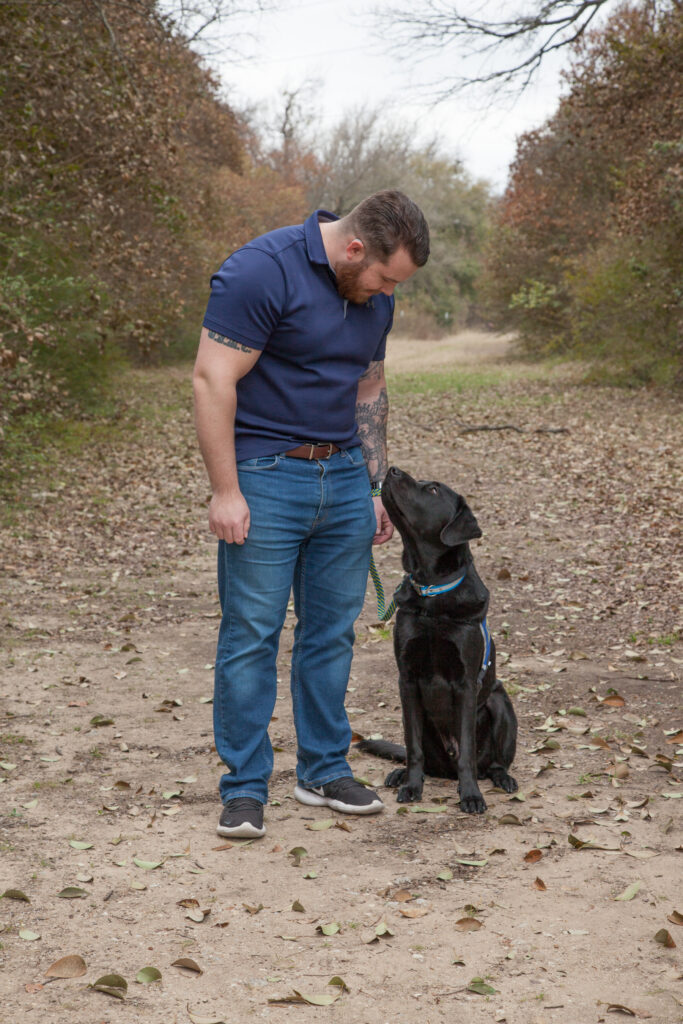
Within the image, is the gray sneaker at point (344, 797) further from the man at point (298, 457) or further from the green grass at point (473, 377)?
the green grass at point (473, 377)

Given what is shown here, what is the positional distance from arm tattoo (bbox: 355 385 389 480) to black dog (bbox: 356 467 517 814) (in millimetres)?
104

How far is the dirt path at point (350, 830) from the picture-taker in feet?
9.20

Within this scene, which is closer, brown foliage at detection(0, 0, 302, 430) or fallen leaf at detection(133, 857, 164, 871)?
fallen leaf at detection(133, 857, 164, 871)

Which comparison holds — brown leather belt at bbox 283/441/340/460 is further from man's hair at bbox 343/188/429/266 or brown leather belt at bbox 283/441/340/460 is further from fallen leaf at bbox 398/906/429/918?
fallen leaf at bbox 398/906/429/918

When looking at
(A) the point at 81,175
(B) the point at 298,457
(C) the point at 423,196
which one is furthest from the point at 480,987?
(C) the point at 423,196

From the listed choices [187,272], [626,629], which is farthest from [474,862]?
[187,272]

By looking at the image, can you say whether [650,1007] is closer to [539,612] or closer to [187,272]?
[539,612]

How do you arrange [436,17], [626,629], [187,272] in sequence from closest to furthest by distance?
[626,629] → [436,17] → [187,272]

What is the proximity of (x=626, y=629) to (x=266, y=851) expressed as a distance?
144 inches

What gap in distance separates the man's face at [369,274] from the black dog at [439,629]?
0.75m

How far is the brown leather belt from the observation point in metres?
3.61

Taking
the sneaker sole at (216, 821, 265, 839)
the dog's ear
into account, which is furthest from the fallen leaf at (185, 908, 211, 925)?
the dog's ear

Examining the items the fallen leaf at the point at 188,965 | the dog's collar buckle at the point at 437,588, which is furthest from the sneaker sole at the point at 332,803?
the fallen leaf at the point at 188,965

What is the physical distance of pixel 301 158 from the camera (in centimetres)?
4819
